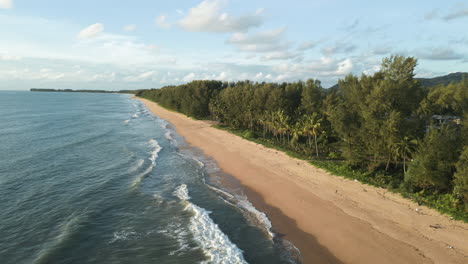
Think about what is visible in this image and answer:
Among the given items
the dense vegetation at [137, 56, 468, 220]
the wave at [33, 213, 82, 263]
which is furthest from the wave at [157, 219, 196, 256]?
the dense vegetation at [137, 56, 468, 220]

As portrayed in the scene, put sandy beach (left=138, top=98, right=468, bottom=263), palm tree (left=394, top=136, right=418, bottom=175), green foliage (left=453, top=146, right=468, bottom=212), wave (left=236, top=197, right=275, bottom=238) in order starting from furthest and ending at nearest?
palm tree (left=394, top=136, right=418, bottom=175), wave (left=236, top=197, right=275, bottom=238), green foliage (left=453, top=146, right=468, bottom=212), sandy beach (left=138, top=98, right=468, bottom=263)

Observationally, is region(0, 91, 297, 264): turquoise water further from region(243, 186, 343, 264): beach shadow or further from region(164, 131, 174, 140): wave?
region(164, 131, 174, 140): wave

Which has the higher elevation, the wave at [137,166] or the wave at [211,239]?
the wave at [137,166]

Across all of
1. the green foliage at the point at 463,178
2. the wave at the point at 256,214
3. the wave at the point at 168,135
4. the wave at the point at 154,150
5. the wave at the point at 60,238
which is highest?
the green foliage at the point at 463,178

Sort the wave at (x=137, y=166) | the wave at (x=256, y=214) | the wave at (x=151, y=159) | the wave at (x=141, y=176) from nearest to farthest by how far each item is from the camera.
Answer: the wave at (x=256, y=214)
the wave at (x=141, y=176)
the wave at (x=151, y=159)
the wave at (x=137, y=166)

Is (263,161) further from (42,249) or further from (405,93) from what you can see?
(42,249)

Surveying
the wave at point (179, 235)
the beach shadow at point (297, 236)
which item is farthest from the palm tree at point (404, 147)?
the wave at point (179, 235)

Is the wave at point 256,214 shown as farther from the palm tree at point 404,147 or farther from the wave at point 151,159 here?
the palm tree at point 404,147
